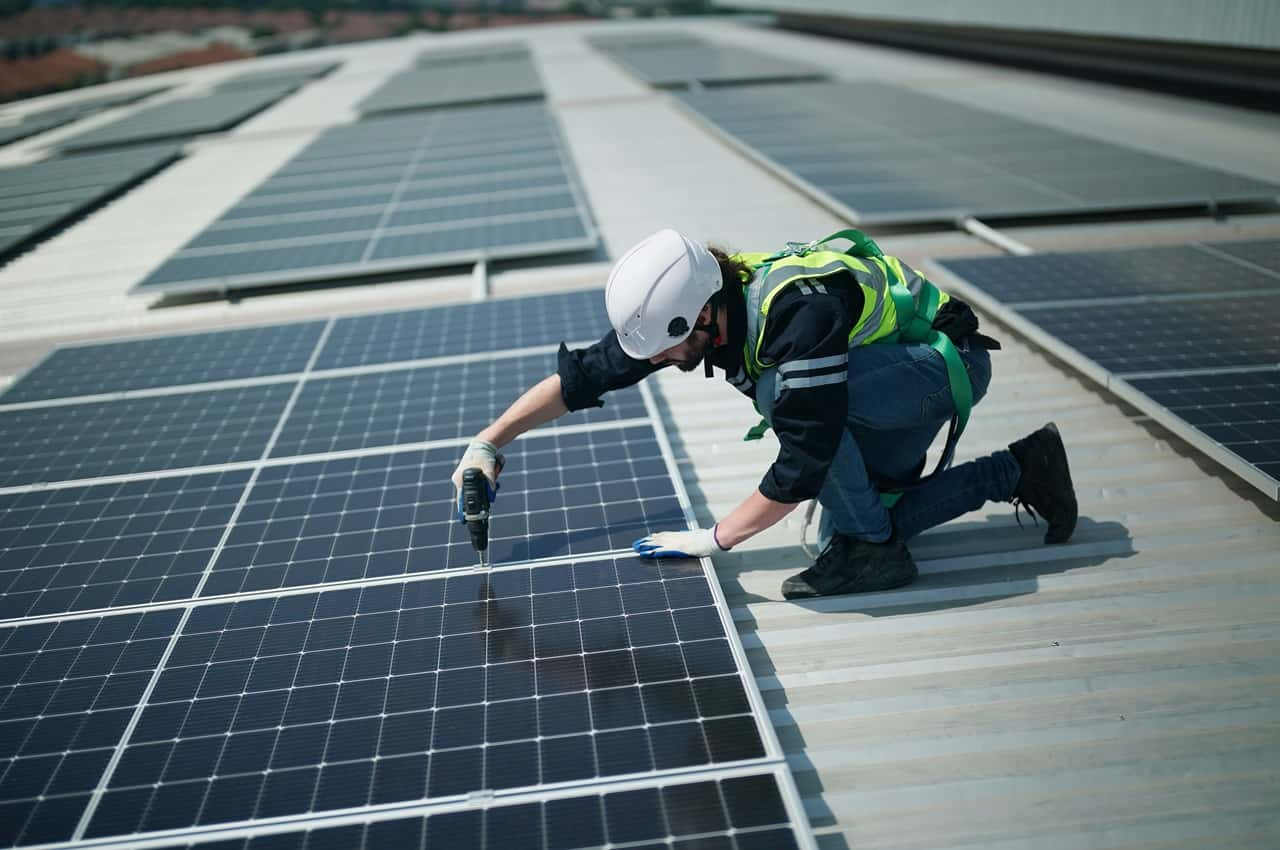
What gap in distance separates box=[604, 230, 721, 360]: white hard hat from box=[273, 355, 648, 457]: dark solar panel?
1758mm

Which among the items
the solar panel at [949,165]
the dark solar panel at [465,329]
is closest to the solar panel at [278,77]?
the solar panel at [949,165]

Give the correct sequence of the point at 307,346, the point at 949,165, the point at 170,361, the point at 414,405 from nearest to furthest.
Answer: the point at 414,405
the point at 170,361
the point at 307,346
the point at 949,165

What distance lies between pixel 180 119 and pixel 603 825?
75.5ft

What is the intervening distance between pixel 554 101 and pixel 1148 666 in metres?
20.3

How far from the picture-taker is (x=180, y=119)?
21.8 metres

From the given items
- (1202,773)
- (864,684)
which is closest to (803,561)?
(864,684)

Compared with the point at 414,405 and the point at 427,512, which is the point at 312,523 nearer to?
the point at 427,512

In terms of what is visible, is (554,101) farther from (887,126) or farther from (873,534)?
(873,534)

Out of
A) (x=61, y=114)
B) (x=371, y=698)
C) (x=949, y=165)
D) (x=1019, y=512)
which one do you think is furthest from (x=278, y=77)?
(x=371, y=698)

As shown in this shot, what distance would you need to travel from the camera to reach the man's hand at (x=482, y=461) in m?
4.63

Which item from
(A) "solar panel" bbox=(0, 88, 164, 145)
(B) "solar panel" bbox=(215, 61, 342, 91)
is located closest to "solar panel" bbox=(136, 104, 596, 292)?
(A) "solar panel" bbox=(0, 88, 164, 145)

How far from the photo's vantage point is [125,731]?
12.1 ft

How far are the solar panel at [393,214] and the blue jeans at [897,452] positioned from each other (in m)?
5.45

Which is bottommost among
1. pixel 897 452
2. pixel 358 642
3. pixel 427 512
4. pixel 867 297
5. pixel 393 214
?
pixel 358 642
